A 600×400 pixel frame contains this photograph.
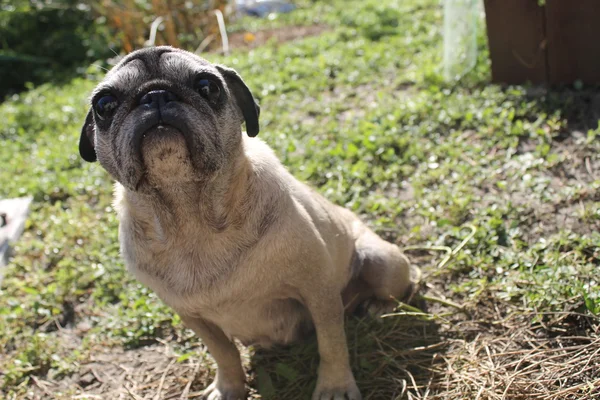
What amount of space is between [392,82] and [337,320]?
4.12 m

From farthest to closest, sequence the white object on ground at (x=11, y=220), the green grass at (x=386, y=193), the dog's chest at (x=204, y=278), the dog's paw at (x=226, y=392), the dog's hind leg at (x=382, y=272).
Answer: the white object on ground at (x=11, y=220) < the green grass at (x=386, y=193) < the dog's hind leg at (x=382, y=272) < the dog's paw at (x=226, y=392) < the dog's chest at (x=204, y=278)

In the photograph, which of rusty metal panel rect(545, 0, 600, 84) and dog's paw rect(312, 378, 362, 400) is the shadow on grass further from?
rusty metal panel rect(545, 0, 600, 84)

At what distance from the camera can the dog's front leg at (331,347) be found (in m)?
3.12

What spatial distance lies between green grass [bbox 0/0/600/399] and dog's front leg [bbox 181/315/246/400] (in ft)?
0.63

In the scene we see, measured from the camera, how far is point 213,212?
9.62 feet

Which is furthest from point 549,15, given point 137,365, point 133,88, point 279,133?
point 137,365

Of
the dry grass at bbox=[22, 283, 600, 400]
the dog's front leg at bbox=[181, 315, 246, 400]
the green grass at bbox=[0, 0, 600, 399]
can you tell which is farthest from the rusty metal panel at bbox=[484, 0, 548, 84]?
the dog's front leg at bbox=[181, 315, 246, 400]

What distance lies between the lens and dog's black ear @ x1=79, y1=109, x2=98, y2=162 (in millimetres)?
3203

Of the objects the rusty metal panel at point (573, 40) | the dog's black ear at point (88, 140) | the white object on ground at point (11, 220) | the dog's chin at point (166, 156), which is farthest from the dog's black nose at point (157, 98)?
the rusty metal panel at point (573, 40)

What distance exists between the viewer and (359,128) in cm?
577

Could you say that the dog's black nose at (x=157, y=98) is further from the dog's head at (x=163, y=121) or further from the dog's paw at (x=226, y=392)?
the dog's paw at (x=226, y=392)

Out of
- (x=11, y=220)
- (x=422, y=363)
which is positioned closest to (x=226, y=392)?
(x=422, y=363)

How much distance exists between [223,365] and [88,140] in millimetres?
1425

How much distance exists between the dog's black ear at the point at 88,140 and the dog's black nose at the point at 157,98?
0.58 meters
